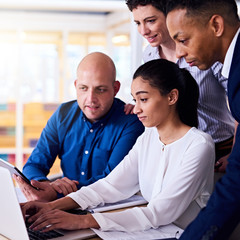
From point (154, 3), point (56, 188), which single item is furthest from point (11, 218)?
point (154, 3)

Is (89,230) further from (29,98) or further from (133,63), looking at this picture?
(29,98)

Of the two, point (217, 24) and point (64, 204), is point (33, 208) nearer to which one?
point (64, 204)

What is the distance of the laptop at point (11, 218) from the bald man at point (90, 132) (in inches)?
28.7

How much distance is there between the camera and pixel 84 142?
87.1 inches

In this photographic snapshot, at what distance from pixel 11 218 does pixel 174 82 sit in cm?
81

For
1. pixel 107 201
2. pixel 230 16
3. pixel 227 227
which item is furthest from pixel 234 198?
pixel 107 201

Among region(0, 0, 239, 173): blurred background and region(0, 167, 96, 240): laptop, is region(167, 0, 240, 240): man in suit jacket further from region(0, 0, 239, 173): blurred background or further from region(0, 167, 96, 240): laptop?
region(0, 0, 239, 173): blurred background

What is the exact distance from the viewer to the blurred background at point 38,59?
6633 mm

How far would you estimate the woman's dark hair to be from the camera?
5.39 feet

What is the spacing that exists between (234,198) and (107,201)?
726 mm

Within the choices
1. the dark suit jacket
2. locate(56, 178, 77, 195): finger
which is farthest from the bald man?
the dark suit jacket

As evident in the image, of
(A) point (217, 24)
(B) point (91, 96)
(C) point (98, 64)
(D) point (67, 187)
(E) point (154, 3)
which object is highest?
(E) point (154, 3)

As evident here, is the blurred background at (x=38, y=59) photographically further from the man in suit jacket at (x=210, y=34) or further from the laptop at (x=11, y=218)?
the laptop at (x=11, y=218)

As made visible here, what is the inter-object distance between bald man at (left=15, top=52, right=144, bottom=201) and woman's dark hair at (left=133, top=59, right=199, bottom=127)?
0.49 m
